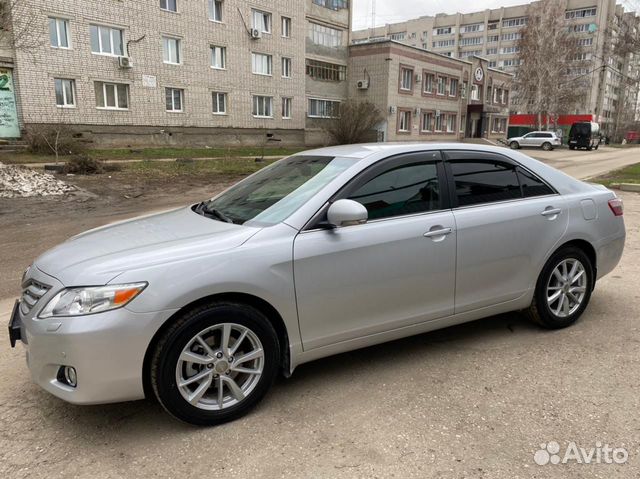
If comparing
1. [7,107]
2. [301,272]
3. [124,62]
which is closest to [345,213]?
[301,272]

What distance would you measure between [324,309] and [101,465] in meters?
1.44

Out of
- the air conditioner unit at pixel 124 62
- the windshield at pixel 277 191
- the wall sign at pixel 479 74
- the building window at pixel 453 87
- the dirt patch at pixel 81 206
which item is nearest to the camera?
the windshield at pixel 277 191

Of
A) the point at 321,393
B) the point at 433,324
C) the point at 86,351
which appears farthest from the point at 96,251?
the point at 433,324

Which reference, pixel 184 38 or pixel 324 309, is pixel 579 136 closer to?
pixel 184 38

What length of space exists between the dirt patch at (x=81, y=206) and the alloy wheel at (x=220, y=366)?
3579 millimetres

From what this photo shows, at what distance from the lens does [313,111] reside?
38250 mm

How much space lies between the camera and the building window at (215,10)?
97.8ft

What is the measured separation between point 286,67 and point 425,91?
49.8ft

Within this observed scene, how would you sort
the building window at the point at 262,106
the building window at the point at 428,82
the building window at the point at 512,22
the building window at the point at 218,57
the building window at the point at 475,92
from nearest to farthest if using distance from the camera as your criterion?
1. the building window at the point at 218,57
2. the building window at the point at 262,106
3. the building window at the point at 428,82
4. the building window at the point at 475,92
5. the building window at the point at 512,22

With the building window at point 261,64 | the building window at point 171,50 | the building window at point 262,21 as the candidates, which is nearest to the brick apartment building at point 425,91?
the building window at point 261,64

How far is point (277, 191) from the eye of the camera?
3559 millimetres

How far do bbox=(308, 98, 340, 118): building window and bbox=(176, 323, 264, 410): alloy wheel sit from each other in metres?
35.6

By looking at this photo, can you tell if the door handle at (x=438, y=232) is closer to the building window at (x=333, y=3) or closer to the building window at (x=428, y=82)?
the building window at (x=333, y=3)

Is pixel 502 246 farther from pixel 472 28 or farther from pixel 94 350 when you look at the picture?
pixel 472 28
